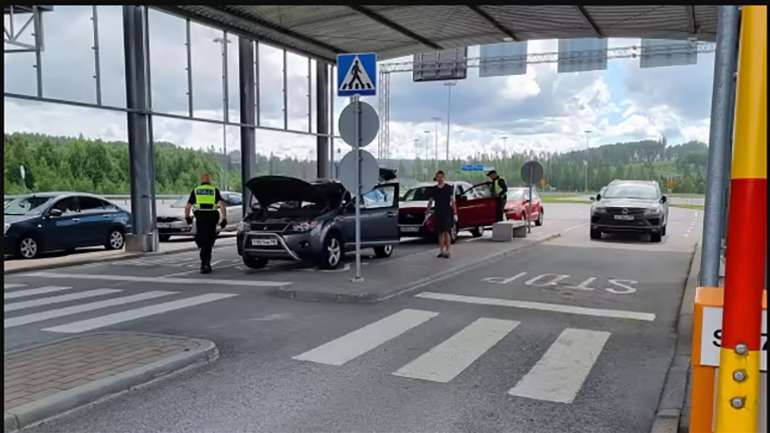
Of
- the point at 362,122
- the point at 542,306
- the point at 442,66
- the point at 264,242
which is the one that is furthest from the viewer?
the point at 442,66

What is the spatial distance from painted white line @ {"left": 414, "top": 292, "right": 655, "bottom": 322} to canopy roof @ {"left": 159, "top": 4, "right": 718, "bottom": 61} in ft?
27.3

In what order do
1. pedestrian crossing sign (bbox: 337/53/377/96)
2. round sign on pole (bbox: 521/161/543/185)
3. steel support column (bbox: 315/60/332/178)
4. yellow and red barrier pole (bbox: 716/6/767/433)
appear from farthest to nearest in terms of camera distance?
steel support column (bbox: 315/60/332/178)
round sign on pole (bbox: 521/161/543/185)
pedestrian crossing sign (bbox: 337/53/377/96)
yellow and red barrier pole (bbox: 716/6/767/433)

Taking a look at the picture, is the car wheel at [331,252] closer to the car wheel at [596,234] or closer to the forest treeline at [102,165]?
the forest treeline at [102,165]

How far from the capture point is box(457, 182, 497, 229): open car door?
18828 mm

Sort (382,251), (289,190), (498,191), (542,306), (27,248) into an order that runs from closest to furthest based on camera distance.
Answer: (542,306)
(289,190)
(27,248)
(382,251)
(498,191)

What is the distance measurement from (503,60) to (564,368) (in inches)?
1227

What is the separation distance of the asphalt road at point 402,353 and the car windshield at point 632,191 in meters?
7.96

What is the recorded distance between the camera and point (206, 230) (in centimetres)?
1186

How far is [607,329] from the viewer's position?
7.41 m

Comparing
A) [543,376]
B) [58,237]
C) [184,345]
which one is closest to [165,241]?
[58,237]

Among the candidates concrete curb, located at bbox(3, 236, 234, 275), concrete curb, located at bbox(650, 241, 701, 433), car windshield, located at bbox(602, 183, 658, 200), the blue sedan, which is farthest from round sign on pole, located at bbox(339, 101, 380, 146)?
car windshield, located at bbox(602, 183, 658, 200)

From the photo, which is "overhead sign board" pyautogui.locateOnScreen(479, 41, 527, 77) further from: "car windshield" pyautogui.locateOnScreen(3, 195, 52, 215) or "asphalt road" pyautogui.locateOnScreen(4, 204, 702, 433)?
"car windshield" pyautogui.locateOnScreen(3, 195, 52, 215)

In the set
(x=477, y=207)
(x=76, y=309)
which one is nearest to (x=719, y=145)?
(x=76, y=309)

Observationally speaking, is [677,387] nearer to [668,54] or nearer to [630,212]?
[630,212]
